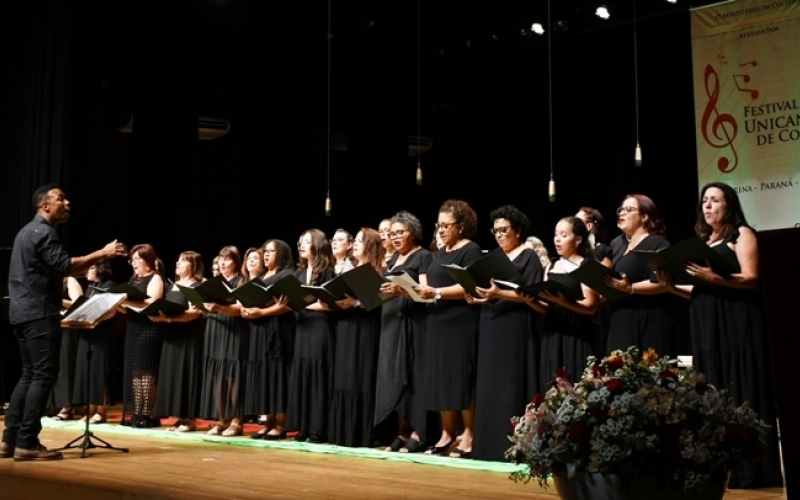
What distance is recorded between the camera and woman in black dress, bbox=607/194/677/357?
15.1ft

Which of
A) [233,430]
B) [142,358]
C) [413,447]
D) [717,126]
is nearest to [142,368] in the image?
[142,358]

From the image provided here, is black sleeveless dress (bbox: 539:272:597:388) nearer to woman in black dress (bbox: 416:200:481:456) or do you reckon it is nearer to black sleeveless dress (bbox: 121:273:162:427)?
woman in black dress (bbox: 416:200:481:456)

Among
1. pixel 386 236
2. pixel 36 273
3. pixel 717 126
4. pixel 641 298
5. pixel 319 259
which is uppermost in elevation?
pixel 717 126

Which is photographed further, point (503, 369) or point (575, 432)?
point (503, 369)

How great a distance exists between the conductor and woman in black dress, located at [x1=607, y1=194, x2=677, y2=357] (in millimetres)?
2714

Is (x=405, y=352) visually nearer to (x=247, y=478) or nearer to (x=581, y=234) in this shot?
(x=581, y=234)

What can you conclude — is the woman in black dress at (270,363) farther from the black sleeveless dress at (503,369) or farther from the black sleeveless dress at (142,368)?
the black sleeveless dress at (503,369)

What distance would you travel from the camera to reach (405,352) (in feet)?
18.9

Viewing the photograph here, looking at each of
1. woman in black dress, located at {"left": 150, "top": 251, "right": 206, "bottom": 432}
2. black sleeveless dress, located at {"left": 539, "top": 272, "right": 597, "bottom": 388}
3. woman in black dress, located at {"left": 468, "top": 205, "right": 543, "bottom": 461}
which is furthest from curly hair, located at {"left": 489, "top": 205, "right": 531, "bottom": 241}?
woman in black dress, located at {"left": 150, "top": 251, "right": 206, "bottom": 432}

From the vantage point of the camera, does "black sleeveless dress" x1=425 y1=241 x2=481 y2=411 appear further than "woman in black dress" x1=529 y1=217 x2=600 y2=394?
Yes

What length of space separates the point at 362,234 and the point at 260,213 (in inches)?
198

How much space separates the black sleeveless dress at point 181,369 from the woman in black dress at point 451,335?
248cm

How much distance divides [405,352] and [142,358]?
2678 millimetres

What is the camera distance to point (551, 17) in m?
9.23
